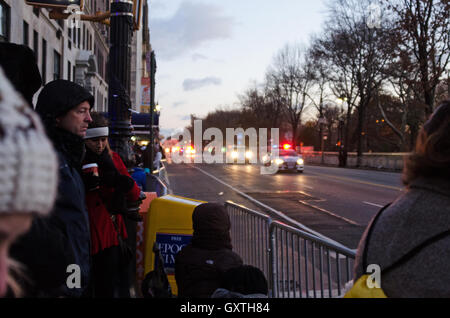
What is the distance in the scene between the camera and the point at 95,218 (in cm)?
327

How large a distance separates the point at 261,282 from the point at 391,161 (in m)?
36.7

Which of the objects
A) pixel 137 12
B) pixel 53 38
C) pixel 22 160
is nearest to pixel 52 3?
pixel 137 12

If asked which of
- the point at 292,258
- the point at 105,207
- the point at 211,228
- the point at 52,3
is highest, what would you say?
the point at 52,3

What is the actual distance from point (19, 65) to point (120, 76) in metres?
2.79

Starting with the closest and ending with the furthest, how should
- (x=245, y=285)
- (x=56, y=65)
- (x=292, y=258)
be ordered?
(x=245, y=285) → (x=292, y=258) → (x=56, y=65)

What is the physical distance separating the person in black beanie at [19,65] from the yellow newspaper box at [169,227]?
9.26 ft

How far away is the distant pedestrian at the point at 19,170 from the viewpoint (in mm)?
733

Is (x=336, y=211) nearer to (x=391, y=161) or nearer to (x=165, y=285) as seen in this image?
(x=165, y=285)

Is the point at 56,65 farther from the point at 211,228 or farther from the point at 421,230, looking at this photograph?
the point at 421,230

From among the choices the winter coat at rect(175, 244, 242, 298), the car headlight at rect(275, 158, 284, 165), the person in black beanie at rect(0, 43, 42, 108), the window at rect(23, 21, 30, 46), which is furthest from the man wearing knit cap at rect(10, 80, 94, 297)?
the car headlight at rect(275, 158, 284, 165)

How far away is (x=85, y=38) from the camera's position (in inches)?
1300

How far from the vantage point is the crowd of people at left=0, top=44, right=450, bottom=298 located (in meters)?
0.77

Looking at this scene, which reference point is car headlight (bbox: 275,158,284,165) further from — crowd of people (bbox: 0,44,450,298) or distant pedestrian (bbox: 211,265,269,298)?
distant pedestrian (bbox: 211,265,269,298)

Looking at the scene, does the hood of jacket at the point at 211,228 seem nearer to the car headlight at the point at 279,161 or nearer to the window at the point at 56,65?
the window at the point at 56,65
